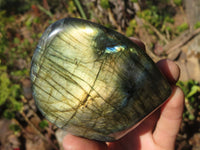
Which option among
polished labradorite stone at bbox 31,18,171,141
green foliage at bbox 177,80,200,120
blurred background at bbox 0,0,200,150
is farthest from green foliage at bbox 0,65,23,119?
green foliage at bbox 177,80,200,120

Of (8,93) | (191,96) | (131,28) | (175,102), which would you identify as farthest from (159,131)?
(8,93)

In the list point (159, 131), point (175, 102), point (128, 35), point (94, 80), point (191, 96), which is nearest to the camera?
point (94, 80)

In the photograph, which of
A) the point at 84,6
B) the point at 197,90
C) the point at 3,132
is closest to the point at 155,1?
the point at 84,6

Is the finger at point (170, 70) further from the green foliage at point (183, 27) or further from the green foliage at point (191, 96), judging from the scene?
the green foliage at point (183, 27)

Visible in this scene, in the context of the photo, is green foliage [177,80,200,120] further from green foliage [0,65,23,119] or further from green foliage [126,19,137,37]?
green foliage [0,65,23,119]

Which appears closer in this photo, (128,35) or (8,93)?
(8,93)

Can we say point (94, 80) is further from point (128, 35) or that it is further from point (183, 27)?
point (183, 27)

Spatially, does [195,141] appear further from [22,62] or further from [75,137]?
[22,62]
